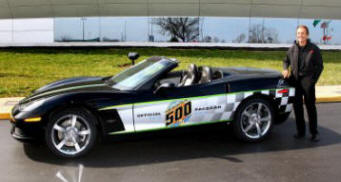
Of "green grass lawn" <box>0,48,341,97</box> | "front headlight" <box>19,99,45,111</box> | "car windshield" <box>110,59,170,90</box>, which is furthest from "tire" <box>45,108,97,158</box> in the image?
"green grass lawn" <box>0,48,341,97</box>

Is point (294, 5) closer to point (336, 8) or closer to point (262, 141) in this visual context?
point (336, 8)

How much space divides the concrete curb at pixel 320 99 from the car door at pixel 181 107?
144 inches

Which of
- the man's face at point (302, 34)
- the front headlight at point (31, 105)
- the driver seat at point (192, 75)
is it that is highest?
the man's face at point (302, 34)

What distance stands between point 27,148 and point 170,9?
17.8 metres

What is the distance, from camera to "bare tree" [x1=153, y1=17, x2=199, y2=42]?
22.0 meters

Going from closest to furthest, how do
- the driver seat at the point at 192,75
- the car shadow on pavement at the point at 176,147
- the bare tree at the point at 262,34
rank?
the car shadow on pavement at the point at 176,147 < the driver seat at the point at 192,75 < the bare tree at the point at 262,34

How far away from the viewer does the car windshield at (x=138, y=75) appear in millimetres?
5215

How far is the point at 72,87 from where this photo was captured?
5.40 m

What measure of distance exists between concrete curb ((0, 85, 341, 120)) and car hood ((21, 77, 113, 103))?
212 cm

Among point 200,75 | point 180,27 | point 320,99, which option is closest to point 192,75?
point 200,75

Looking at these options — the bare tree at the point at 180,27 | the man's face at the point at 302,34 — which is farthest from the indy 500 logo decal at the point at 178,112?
the bare tree at the point at 180,27

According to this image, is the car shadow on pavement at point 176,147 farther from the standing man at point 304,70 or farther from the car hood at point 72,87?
the car hood at point 72,87

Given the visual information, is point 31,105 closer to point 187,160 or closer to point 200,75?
point 187,160

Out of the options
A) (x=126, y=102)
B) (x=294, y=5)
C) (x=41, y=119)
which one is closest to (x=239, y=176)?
(x=126, y=102)
